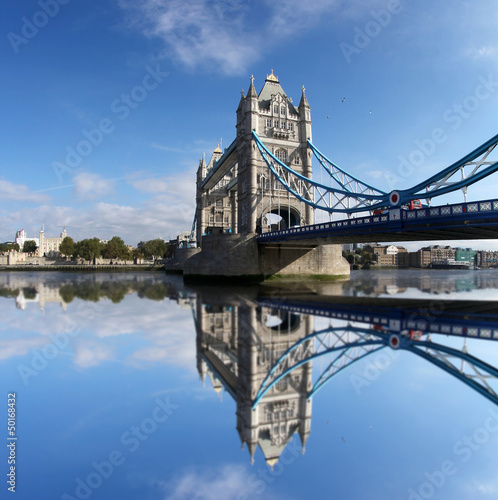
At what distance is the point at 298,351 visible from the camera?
7.45 metres

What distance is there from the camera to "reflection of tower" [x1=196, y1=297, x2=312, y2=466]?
167 inches

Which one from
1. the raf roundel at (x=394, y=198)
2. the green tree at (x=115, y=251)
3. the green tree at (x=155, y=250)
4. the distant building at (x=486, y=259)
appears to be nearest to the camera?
the raf roundel at (x=394, y=198)

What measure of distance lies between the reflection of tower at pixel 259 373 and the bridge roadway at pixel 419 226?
35.5 feet

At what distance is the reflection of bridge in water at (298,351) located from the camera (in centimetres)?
465

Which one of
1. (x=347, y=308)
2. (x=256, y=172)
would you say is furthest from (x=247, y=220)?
(x=347, y=308)

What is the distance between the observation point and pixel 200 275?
32.3m

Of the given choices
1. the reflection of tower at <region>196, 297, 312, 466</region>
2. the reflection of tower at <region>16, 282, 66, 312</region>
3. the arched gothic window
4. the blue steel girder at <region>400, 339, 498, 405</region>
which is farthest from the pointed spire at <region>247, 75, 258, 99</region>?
the blue steel girder at <region>400, 339, 498, 405</region>

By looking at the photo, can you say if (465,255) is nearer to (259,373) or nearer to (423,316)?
(423,316)

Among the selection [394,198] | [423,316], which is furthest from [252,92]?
[423,316]

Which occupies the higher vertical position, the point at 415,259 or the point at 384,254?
the point at 384,254

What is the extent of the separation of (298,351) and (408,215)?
15.9 meters

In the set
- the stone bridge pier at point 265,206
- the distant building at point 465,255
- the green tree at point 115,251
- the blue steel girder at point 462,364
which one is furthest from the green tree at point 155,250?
the blue steel girder at point 462,364

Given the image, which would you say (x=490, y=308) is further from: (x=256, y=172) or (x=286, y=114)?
(x=286, y=114)

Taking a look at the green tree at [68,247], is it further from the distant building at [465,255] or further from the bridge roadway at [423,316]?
the distant building at [465,255]
